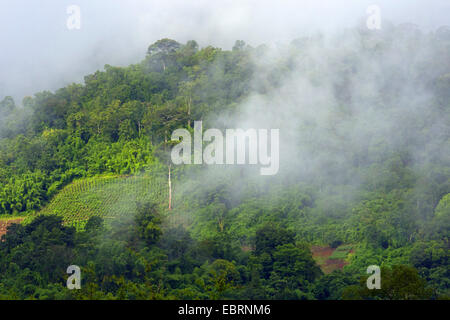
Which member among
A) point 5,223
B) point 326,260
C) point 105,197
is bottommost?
point 326,260

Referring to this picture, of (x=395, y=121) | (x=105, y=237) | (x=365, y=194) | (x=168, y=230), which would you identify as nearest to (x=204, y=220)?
(x=168, y=230)

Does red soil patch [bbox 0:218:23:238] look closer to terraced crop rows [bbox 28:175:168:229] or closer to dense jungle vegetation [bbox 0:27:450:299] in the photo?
dense jungle vegetation [bbox 0:27:450:299]

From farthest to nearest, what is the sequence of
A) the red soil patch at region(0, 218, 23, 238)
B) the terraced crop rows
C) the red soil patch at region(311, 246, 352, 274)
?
the red soil patch at region(0, 218, 23, 238)
the terraced crop rows
the red soil patch at region(311, 246, 352, 274)

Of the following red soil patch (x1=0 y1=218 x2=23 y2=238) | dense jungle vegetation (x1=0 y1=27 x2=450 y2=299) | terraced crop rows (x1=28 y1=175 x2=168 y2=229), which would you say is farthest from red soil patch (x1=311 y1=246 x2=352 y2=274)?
red soil patch (x1=0 y1=218 x2=23 y2=238)

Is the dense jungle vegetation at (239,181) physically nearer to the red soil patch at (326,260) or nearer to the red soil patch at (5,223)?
the red soil patch at (326,260)

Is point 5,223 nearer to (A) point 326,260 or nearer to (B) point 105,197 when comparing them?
(B) point 105,197

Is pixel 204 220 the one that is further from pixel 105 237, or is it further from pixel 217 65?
pixel 217 65

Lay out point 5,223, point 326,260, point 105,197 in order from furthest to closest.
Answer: point 5,223, point 105,197, point 326,260

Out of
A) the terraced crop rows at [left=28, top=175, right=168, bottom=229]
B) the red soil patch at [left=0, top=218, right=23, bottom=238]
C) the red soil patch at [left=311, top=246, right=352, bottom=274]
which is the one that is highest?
the terraced crop rows at [left=28, top=175, right=168, bottom=229]

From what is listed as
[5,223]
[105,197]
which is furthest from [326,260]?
[5,223]
